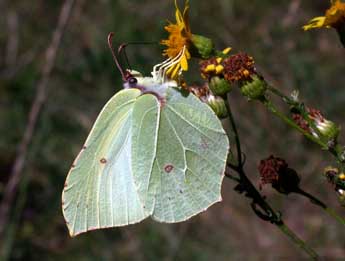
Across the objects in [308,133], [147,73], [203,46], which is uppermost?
[147,73]

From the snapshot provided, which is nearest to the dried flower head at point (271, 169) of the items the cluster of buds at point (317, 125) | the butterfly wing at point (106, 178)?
the cluster of buds at point (317, 125)

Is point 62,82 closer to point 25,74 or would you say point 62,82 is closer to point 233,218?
point 25,74

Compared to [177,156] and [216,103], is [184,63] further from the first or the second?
[177,156]

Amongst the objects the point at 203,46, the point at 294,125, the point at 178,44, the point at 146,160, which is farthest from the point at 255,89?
the point at 146,160

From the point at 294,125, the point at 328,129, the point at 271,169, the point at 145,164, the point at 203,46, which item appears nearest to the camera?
the point at 294,125

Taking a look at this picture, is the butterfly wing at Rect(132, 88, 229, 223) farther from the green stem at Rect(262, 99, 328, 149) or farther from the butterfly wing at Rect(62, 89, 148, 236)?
the green stem at Rect(262, 99, 328, 149)

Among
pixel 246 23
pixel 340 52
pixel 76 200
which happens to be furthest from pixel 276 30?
pixel 76 200
